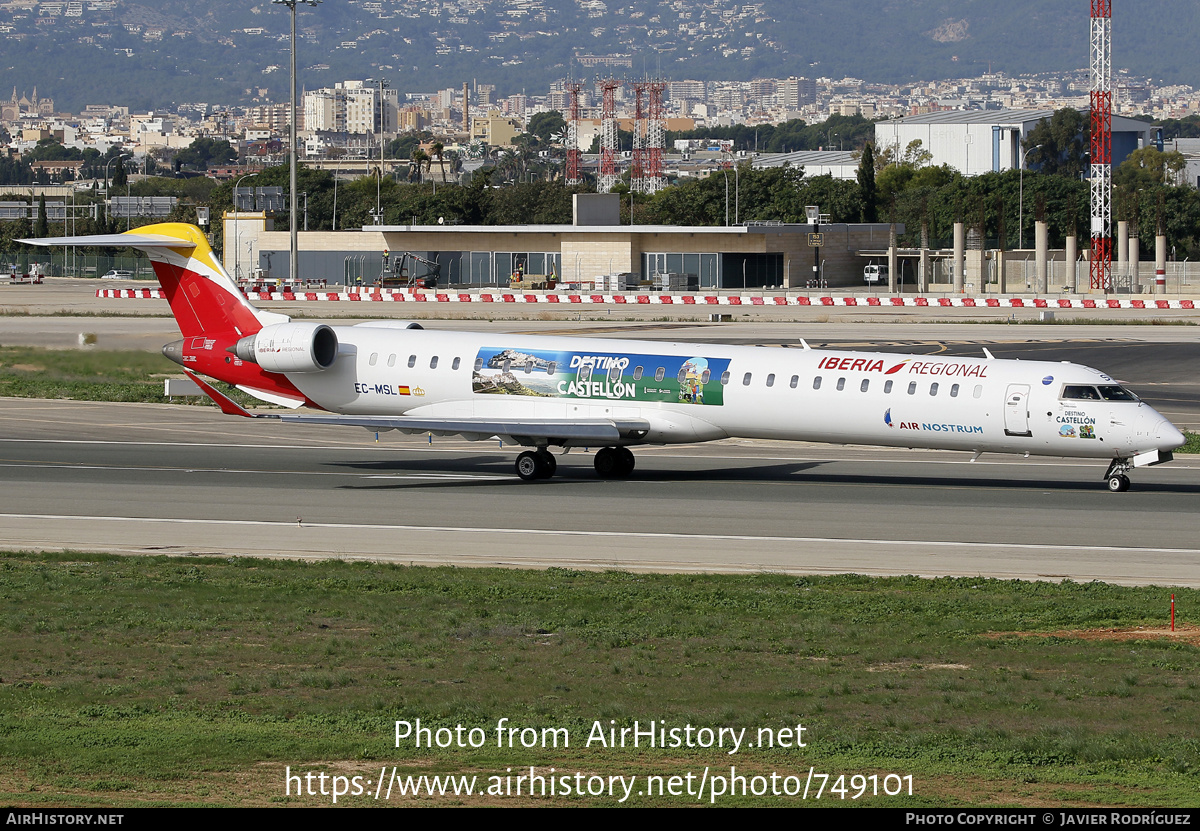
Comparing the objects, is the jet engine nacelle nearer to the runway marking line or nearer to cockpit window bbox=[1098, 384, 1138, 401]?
the runway marking line

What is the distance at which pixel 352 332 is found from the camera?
32.6 meters

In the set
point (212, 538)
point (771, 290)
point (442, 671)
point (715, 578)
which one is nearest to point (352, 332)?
point (212, 538)

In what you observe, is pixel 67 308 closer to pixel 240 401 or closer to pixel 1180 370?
pixel 240 401

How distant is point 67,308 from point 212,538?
69.7m

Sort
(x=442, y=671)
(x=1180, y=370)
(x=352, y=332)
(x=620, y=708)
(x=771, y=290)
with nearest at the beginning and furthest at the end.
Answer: (x=620, y=708)
(x=442, y=671)
(x=352, y=332)
(x=1180, y=370)
(x=771, y=290)

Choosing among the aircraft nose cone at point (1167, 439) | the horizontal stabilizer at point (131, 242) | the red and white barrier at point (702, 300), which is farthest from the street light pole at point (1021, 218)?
the aircraft nose cone at point (1167, 439)

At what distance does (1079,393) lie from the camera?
1052 inches

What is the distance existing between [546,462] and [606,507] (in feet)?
13.0

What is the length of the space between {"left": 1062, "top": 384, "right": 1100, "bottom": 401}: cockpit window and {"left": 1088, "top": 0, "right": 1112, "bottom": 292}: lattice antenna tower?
249ft

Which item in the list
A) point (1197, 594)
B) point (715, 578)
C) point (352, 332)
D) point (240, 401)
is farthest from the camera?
point (240, 401)

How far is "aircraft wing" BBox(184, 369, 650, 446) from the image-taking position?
29.2 m

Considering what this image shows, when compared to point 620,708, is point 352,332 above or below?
above

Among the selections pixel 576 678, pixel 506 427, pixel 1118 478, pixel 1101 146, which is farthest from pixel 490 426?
pixel 1101 146

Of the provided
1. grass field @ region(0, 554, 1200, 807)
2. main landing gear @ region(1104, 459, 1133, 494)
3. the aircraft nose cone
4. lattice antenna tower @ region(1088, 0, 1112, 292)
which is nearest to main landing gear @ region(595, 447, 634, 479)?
main landing gear @ region(1104, 459, 1133, 494)
